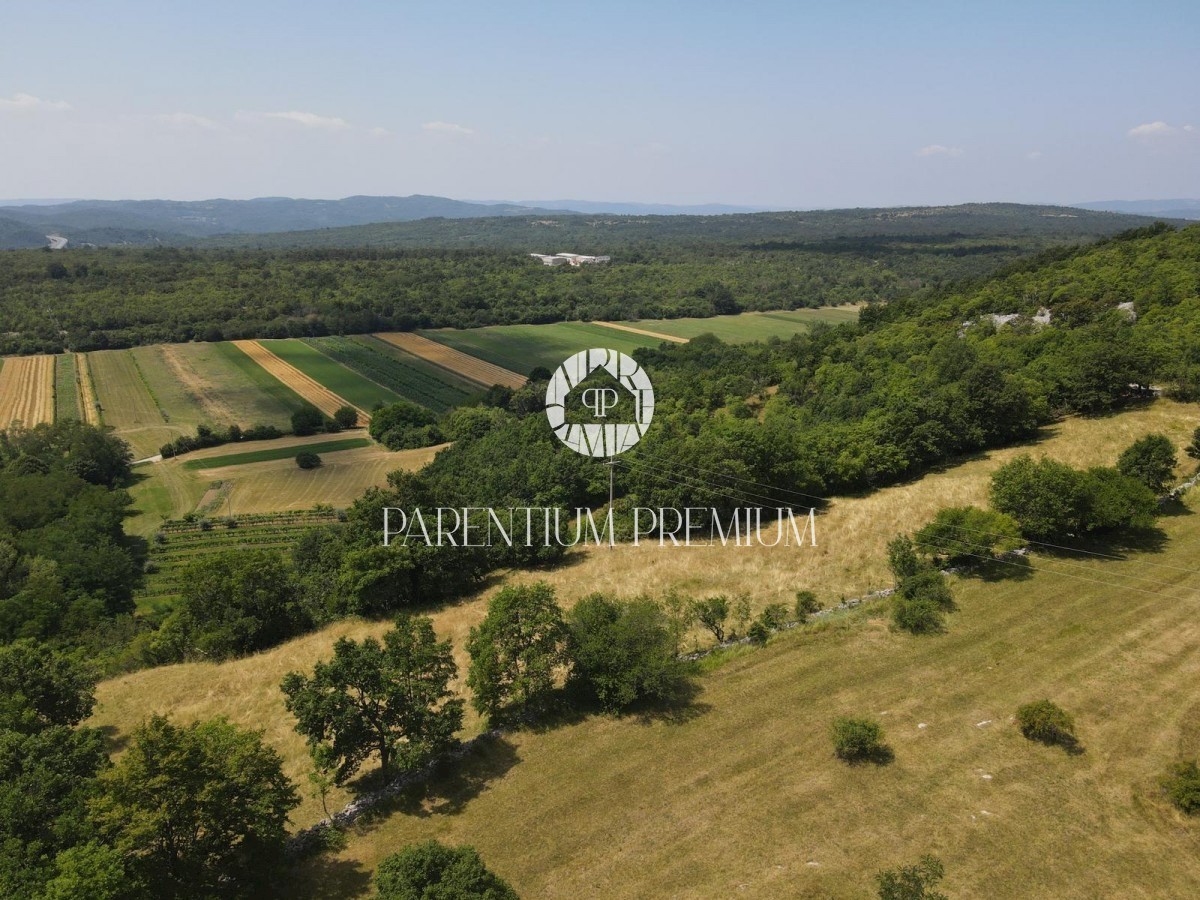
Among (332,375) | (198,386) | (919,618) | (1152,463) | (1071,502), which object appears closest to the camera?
(919,618)

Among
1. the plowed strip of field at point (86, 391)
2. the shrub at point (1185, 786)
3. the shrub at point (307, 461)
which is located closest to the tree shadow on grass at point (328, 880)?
the shrub at point (1185, 786)

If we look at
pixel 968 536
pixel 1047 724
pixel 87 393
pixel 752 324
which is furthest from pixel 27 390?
pixel 752 324

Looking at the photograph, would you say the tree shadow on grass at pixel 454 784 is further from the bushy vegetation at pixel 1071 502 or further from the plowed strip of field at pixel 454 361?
the plowed strip of field at pixel 454 361

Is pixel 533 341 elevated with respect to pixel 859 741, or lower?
elevated

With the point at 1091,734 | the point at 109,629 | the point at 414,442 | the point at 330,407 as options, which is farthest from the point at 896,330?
the point at 109,629

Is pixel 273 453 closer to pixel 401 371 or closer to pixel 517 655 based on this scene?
pixel 401 371

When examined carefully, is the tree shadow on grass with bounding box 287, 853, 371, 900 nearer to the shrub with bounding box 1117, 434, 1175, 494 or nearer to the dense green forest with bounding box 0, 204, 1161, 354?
the shrub with bounding box 1117, 434, 1175, 494

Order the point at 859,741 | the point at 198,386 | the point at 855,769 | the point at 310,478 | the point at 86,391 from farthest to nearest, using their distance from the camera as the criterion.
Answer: the point at 198,386 → the point at 86,391 → the point at 310,478 → the point at 859,741 → the point at 855,769

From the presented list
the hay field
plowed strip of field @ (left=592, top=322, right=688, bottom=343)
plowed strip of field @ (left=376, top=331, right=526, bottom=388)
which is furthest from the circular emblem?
plowed strip of field @ (left=592, top=322, right=688, bottom=343)
